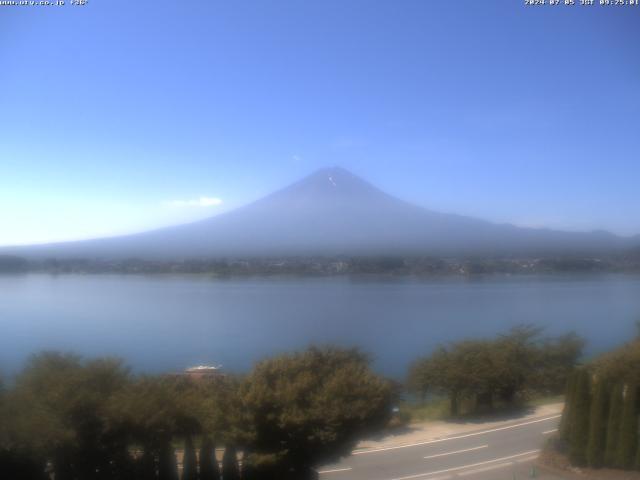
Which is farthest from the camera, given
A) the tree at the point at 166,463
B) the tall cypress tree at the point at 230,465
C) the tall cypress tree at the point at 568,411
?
the tall cypress tree at the point at 568,411

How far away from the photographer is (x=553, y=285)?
33.8 m

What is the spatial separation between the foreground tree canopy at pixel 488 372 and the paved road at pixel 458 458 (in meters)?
1.62

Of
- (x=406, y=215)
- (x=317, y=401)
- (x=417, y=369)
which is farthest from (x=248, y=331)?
(x=406, y=215)

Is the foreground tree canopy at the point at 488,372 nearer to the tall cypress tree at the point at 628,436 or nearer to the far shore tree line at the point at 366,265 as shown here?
the tall cypress tree at the point at 628,436

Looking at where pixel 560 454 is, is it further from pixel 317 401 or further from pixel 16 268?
pixel 16 268

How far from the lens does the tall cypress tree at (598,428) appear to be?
19.1 ft

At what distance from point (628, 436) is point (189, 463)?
15.6 ft

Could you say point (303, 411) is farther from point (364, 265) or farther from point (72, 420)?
point (364, 265)

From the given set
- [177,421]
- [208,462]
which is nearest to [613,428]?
[208,462]

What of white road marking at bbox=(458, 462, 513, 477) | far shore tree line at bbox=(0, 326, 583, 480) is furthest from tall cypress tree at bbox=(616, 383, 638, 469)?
far shore tree line at bbox=(0, 326, 583, 480)

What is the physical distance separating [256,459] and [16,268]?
1478 centimetres

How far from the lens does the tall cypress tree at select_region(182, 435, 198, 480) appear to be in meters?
5.19

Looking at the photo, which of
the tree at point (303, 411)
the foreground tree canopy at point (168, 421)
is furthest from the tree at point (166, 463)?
the tree at point (303, 411)

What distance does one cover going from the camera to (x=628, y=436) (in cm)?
569
